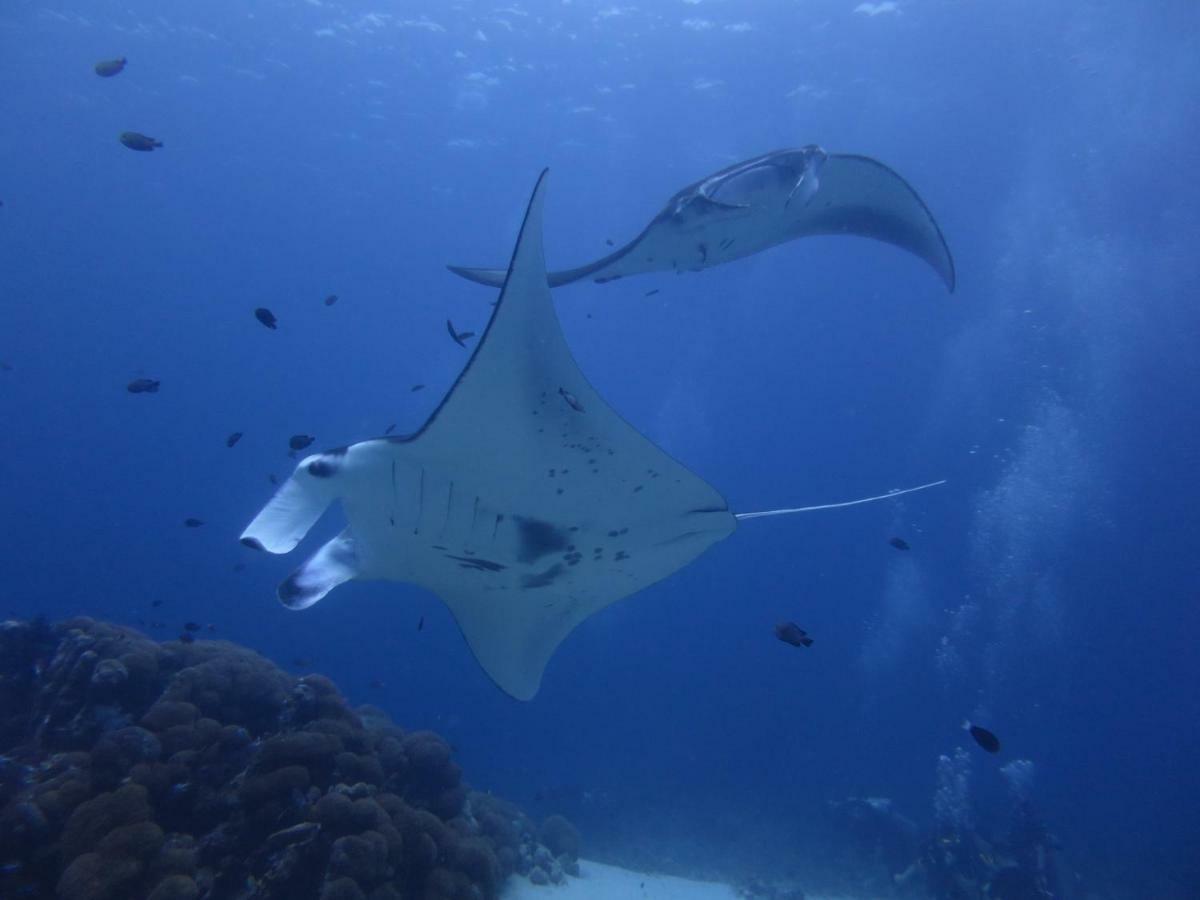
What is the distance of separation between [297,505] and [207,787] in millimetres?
2986

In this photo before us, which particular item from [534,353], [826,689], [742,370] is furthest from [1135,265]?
[534,353]

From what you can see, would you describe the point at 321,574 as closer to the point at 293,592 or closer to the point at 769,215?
the point at 293,592

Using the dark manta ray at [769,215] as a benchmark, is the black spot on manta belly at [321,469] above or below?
below

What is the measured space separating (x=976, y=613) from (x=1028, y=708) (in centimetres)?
954

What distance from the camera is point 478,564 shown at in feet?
12.6

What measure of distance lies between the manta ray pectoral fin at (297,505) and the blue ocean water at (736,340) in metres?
11.4

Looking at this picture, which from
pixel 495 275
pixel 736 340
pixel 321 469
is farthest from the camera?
pixel 736 340

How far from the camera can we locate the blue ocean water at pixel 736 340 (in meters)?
20.5

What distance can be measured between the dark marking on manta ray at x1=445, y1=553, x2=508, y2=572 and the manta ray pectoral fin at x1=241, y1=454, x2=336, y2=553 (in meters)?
0.88

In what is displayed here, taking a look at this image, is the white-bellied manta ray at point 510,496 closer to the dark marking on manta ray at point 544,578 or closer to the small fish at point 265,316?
the dark marking on manta ray at point 544,578

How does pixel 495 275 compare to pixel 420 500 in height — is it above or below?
above

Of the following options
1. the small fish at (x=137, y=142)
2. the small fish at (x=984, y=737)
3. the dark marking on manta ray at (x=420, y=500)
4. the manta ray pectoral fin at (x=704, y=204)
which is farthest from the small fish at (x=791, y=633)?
the small fish at (x=137, y=142)

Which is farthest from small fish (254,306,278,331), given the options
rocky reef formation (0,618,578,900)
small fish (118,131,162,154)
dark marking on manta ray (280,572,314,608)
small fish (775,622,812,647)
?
small fish (775,622,812,647)

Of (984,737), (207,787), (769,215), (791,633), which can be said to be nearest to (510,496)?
(791,633)
